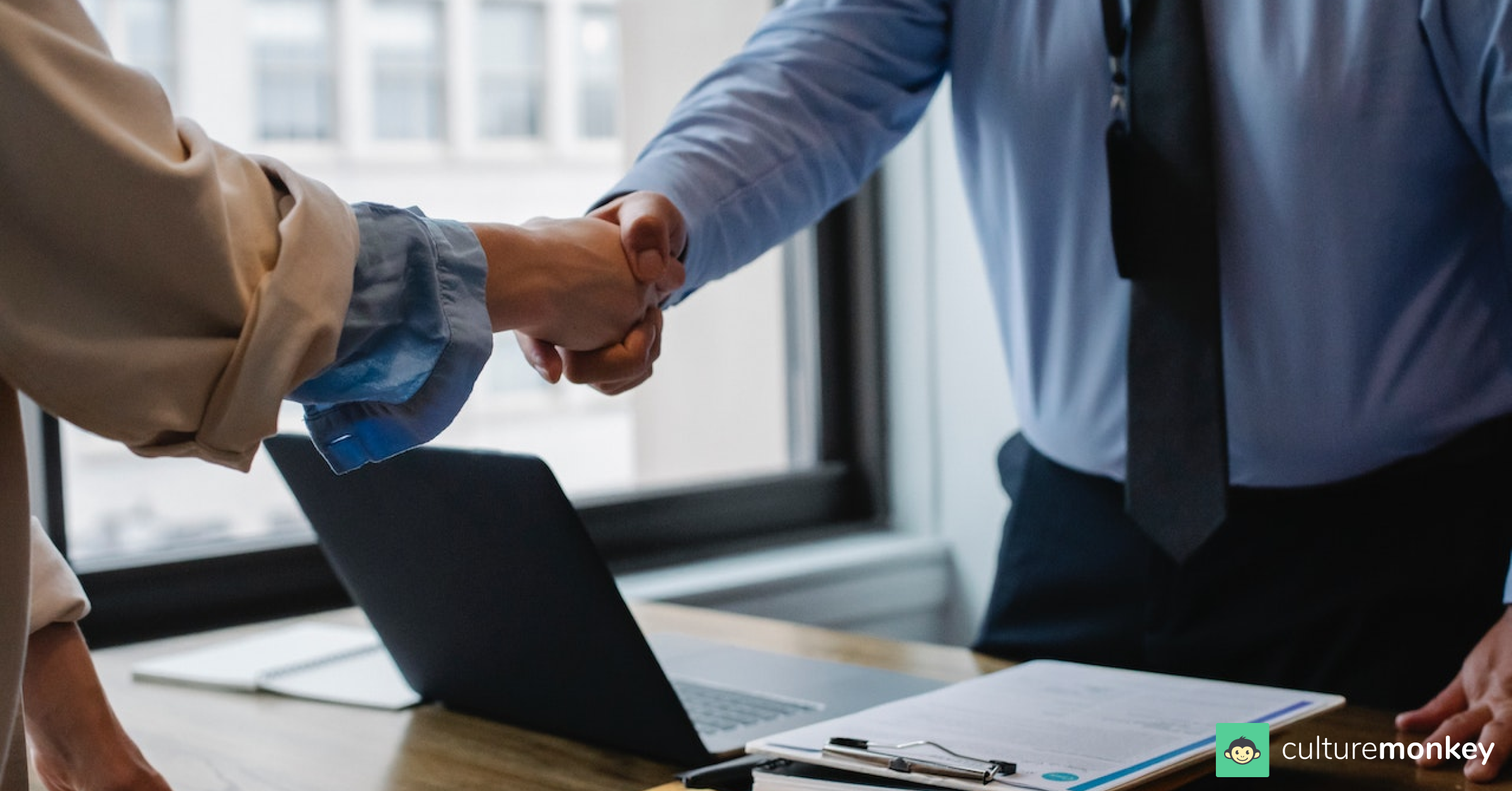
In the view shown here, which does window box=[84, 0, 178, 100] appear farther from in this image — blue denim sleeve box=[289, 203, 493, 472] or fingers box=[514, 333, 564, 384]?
blue denim sleeve box=[289, 203, 493, 472]

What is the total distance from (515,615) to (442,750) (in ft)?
0.37

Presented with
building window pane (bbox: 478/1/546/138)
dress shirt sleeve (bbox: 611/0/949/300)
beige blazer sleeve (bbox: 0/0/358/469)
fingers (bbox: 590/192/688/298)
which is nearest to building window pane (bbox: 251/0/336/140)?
building window pane (bbox: 478/1/546/138)

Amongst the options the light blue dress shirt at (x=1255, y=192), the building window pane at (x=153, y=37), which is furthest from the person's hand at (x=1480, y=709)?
the building window pane at (x=153, y=37)

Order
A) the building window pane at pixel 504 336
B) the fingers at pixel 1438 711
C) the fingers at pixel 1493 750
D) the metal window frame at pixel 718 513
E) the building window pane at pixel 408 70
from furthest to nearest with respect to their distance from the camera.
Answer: the building window pane at pixel 408 70 → the building window pane at pixel 504 336 → the metal window frame at pixel 718 513 → the fingers at pixel 1438 711 → the fingers at pixel 1493 750

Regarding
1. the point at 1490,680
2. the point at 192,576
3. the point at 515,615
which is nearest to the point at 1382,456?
the point at 1490,680

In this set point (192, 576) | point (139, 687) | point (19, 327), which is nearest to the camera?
point (19, 327)

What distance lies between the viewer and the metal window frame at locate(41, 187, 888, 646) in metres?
1.64

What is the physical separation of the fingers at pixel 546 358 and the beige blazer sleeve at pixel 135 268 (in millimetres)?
409

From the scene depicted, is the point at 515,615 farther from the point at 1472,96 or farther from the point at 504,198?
the point at 504,198

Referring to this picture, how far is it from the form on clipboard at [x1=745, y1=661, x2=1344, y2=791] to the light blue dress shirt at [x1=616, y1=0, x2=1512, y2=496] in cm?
33

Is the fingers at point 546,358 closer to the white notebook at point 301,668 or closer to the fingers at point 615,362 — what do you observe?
the fingers at point 615,362

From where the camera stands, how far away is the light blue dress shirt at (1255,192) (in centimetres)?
109

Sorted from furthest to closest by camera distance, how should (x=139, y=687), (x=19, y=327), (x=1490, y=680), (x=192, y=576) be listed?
(x=192, y=576) < (x=139, y=687) < (x=1490, y=680) < (x=19, y=327)

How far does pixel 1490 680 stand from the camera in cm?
90
